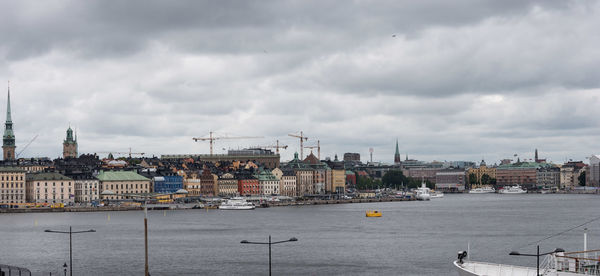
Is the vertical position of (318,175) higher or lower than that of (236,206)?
higher

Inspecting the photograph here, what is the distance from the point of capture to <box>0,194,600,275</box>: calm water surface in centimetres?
4434

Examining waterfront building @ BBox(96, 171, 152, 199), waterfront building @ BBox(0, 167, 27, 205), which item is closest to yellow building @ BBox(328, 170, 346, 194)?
waterfront building @ BBox(96, 171, 152, 199)

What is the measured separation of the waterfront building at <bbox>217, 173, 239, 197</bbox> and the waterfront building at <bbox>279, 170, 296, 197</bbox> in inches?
419

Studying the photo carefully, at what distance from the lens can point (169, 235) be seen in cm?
6419

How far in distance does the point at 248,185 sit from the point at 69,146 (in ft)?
134

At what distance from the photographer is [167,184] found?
132 m

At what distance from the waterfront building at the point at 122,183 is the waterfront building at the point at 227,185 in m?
16.4

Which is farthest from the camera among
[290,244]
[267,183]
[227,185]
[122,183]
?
[267,183]

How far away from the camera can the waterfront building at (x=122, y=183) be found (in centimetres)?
12281

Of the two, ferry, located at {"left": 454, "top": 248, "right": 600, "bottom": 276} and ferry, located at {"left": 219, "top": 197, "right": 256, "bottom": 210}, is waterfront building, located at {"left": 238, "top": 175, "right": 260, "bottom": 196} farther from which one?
ferry, located at {"left": 454, "top": 248, "right": 600, "bottom": 276}

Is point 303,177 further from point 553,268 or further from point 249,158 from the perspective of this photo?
point 553,268

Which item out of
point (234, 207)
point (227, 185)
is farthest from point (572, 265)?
point (227, 185)

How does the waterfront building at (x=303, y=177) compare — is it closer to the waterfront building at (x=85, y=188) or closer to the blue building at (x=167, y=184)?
the blue building at (x=167, y=184)

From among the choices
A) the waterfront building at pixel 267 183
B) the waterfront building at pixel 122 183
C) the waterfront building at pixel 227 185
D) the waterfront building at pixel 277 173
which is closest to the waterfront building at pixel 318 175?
the waterfront building at pixel 277 173
